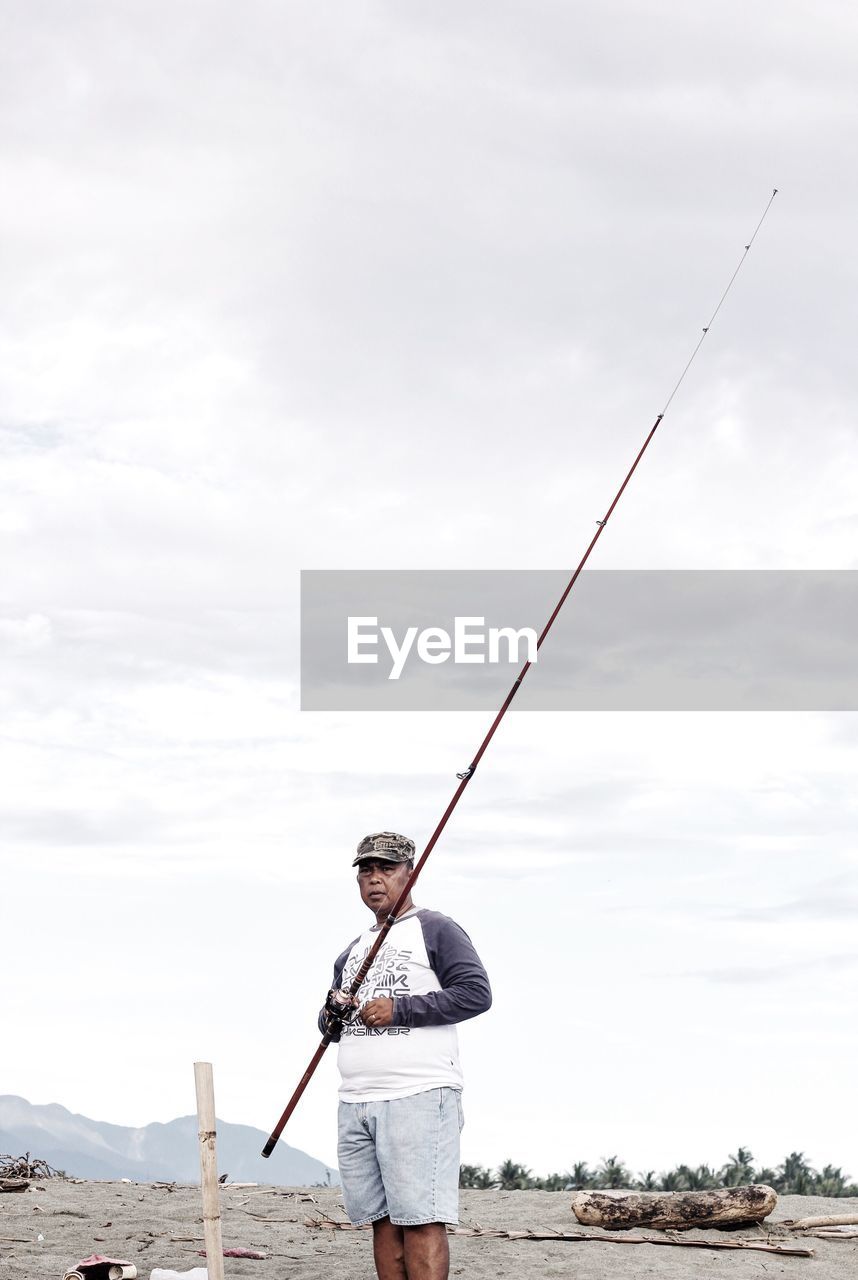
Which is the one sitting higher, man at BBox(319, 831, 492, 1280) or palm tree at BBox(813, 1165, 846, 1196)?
man at BBox(319, 831, 492, 1280)

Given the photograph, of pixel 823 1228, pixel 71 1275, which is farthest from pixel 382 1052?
pixel 823 1228

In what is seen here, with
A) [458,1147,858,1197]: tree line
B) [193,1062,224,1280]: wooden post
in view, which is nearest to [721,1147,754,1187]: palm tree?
[458,1147,858,1197]: tree line

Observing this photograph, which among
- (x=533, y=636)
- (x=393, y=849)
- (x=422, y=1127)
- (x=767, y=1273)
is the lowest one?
(x=767, y=1273)

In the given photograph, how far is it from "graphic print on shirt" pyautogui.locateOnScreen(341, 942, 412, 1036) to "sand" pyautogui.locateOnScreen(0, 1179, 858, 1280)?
123 inches

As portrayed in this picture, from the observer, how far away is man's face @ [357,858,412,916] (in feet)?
19.1

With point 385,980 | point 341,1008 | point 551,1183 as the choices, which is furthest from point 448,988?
point 551,1183

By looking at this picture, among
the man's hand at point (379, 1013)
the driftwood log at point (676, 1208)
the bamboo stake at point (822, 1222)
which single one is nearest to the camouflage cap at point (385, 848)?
the man's hand at point (379, 1013)

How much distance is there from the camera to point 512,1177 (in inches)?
533

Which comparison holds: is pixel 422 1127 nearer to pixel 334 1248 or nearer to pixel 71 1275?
pixel 71 1275

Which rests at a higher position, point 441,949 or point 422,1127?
point 441,949

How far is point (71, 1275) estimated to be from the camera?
7.20 metres

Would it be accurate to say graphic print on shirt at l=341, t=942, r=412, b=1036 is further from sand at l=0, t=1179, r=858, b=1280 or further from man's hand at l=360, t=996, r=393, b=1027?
sand at l=0, t=1179, r=858, b=1280

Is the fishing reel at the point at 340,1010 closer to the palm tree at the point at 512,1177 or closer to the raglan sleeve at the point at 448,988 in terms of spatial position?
the raglan sleeve at the point at 448,988

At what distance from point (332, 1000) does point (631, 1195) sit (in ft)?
15.2
